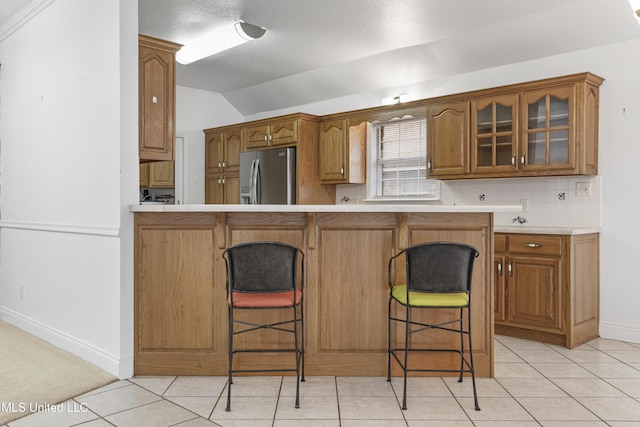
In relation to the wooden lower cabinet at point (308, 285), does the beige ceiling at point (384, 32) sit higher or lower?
higher

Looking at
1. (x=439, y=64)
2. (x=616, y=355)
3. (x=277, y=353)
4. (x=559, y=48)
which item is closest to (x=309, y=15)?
(x=439, y=64)

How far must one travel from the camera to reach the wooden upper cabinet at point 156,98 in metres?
3.50

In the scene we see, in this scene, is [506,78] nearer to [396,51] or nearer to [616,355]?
[396,51]

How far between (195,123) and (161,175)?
0.87 m

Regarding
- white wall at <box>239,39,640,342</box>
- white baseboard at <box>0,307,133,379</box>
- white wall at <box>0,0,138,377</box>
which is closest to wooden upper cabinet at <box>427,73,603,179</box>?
white wall at <box>239,39,640,342</box>

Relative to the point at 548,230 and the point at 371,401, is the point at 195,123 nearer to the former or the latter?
the point at 548,230

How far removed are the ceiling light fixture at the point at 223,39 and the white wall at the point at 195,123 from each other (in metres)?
2.04

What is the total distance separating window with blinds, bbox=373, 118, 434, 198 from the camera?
18.3 feet

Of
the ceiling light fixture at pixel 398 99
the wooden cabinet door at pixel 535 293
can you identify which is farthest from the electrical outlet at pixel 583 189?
the ceiling light fixture at pixel 398 99

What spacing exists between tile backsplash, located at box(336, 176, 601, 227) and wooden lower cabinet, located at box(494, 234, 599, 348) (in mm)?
273

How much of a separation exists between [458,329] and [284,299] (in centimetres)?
118

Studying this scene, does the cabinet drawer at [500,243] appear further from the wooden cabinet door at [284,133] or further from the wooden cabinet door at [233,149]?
the wooden cabinet door at [233,149]

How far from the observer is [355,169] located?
593 cm

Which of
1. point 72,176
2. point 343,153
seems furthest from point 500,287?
point 72,176
